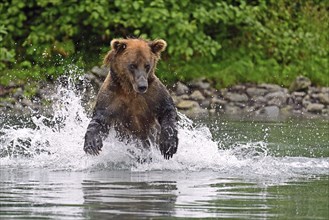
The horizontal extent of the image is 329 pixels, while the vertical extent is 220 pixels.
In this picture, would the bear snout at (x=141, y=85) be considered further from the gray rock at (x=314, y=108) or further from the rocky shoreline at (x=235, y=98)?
the gray rock at (x=314, y=108)

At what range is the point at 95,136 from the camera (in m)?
10.6

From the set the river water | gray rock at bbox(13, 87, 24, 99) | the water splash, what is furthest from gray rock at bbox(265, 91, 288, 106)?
the water splash

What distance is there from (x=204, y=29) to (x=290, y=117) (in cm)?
328

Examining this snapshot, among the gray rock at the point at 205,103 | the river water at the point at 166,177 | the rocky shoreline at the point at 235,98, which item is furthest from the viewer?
the gray rock at the point at 205,103

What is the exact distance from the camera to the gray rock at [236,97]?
20153 millimetres

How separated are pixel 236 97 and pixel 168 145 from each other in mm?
9737

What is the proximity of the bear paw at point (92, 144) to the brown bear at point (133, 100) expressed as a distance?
140mm

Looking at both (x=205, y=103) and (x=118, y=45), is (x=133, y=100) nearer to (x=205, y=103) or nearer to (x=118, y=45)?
(x=118, y=45)

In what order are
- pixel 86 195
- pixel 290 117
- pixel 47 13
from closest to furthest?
pixel 86 195 → pixel 290 117 → pixel 47 13

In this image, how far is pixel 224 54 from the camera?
21000mm

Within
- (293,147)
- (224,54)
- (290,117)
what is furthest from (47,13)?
(293,147)

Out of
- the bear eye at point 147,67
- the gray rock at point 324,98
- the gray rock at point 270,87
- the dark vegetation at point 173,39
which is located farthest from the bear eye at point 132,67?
the gray rock at point 324,98

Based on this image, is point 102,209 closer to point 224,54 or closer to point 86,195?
point 86,195

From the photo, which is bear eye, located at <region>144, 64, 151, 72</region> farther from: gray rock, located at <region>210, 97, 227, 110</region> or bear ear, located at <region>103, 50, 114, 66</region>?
gray rock, located at <region>210, 97, 227, 110</region>
